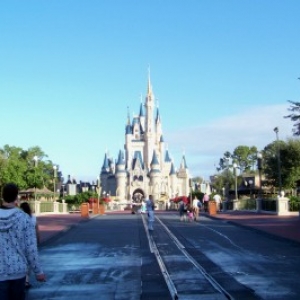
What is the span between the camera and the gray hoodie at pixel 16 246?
5488mm

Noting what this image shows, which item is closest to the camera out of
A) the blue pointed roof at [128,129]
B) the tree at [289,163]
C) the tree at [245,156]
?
the tree at [289,163]

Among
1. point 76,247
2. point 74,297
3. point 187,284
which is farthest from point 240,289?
point 76,247

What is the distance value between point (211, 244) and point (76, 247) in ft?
14.8

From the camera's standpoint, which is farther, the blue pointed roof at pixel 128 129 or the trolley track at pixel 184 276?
the blue pointed roof at pixel 128 129

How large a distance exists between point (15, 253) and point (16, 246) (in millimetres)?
65

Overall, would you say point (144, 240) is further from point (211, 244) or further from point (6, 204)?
point (6, 204)

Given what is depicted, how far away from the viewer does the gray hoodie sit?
18.0 ft

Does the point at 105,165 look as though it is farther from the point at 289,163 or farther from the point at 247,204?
the point at 247,204

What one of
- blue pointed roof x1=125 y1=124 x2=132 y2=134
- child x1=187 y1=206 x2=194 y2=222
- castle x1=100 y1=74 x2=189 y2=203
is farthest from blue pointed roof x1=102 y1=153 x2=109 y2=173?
child x1=187 y1=206 x2=194 y2=222

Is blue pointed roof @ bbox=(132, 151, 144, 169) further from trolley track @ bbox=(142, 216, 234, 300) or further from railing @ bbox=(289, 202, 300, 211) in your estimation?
trolley track @ bbox=(142, 216, 234, 300)

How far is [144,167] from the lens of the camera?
5891 inches

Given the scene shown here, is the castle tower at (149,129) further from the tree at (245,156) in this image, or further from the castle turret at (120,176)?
the tree at (245,156)

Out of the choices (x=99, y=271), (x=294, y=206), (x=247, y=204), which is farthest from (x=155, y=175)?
(x=99, y=271)

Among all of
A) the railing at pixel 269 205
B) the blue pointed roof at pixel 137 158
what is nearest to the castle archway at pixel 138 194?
the blue pointed roof at pixel 137 158
